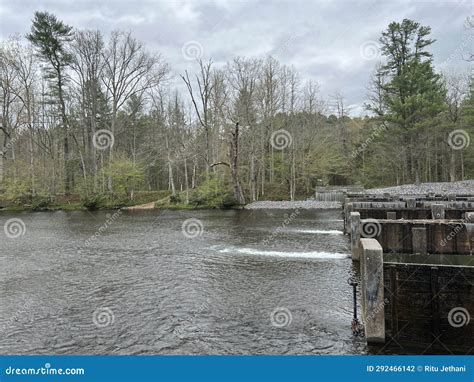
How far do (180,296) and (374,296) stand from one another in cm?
454

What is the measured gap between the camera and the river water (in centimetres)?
598

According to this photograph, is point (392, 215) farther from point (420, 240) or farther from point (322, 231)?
point (322, 231)

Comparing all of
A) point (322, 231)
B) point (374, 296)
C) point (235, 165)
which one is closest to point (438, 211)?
point (322, 231)

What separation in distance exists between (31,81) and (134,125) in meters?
13.2

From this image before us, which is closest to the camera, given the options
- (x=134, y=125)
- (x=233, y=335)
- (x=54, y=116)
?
(x=233, y=335)

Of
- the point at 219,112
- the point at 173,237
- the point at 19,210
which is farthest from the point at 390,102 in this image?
the point at 19,210

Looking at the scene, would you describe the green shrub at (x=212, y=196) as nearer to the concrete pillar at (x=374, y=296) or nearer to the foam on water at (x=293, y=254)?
the foam on water at (x=293, y=254)

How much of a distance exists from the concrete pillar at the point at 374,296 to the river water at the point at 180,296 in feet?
0.97

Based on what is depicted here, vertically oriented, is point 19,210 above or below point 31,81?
below

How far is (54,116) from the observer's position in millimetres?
42062

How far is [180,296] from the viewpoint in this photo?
8414mm

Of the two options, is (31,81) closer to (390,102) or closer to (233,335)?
(390,102)

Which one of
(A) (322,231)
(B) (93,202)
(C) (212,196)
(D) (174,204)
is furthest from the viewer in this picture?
(B) (93,202)

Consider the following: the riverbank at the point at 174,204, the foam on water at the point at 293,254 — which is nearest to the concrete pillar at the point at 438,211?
the foam on water at the point at 293,254
